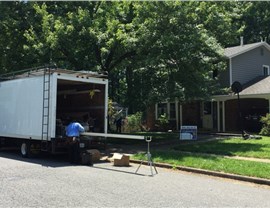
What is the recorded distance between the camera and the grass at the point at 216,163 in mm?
11961

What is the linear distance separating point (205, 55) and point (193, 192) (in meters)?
11.4

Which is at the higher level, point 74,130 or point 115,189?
point 74,130

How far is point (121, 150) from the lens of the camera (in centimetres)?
1827

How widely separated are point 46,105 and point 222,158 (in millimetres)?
6477

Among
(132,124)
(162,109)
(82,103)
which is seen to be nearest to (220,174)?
(82,103)

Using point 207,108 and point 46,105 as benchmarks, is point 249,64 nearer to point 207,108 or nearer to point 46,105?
point 207,108

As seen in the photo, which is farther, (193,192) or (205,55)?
(205,55)

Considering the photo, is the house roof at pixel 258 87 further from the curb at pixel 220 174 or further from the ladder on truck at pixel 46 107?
the ladder on truck at pixel 46 107

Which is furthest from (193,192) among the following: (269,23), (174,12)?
(269,23)

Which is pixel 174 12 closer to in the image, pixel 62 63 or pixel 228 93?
pixel 62 63

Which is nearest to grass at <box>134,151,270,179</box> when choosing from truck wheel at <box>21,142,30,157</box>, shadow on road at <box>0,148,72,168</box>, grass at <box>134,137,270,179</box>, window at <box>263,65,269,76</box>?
grass at <box>134,137,270,179</box>

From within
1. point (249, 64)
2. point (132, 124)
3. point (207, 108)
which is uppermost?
point (249, 64)

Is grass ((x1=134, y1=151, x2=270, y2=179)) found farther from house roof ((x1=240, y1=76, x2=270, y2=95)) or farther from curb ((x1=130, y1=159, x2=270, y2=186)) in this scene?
house roof ((x1=240, y1=76, x2=270, y2=95))

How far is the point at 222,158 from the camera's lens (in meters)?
14.4
